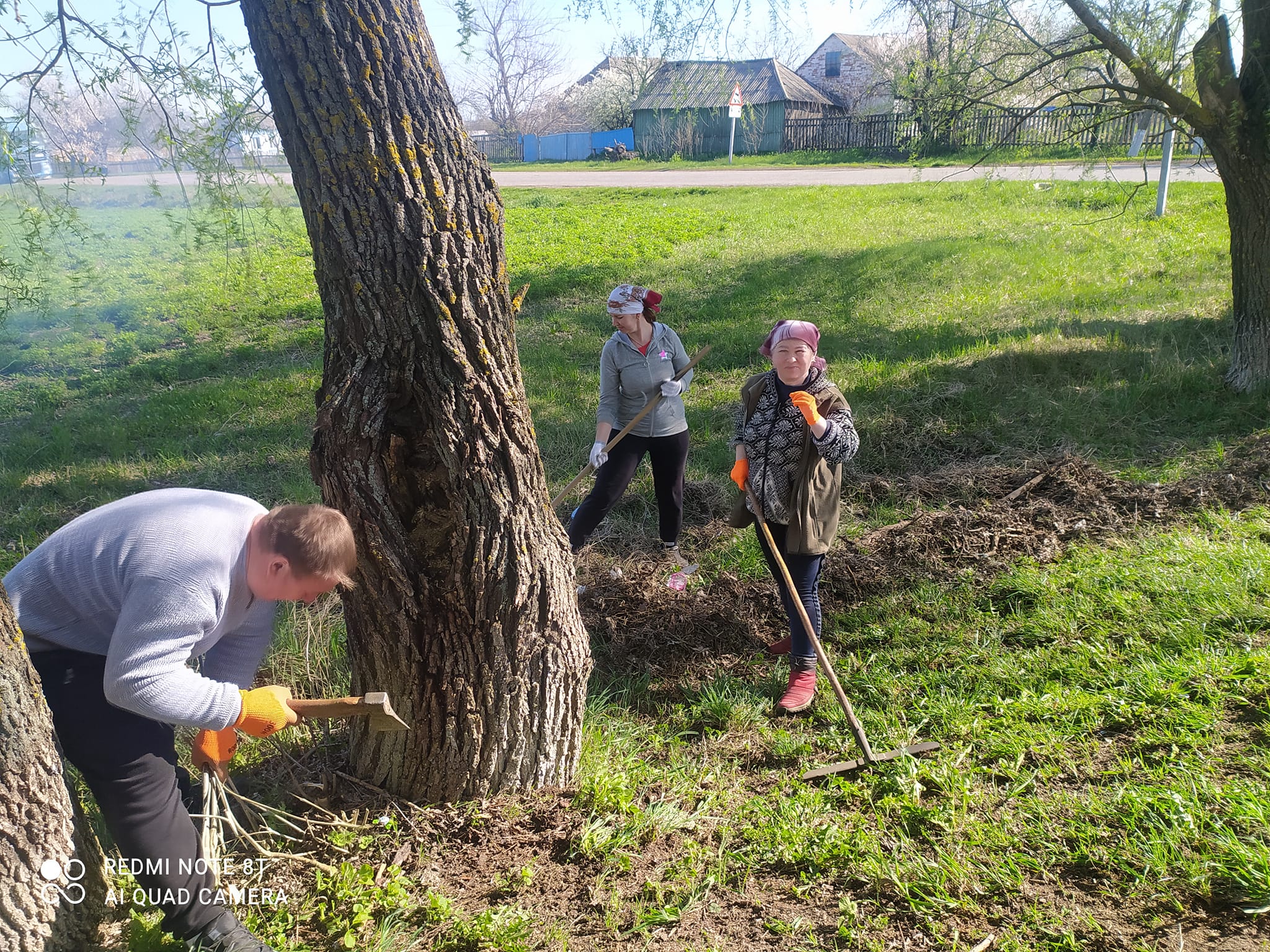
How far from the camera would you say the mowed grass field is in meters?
2.40

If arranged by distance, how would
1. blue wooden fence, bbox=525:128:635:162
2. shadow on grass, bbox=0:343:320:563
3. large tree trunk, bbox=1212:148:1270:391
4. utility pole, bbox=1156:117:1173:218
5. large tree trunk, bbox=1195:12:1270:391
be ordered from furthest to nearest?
blue wooden fence, bbox=525:128:635:162 → utility pole, bbox=1156:117:1173:218 → large tree trunk, bbox=1212:148:1270:391 → large tree trunk, bbox=1195:12:1270:391 → shadow on grass, bbox=0:343:320:563

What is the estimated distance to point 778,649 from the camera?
3.95 m

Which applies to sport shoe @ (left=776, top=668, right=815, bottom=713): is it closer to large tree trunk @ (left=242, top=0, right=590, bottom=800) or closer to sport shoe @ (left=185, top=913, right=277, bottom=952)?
large tree trunk @ (left=242, top=0, right=590, bottom=800)

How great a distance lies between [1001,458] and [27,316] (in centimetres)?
1190

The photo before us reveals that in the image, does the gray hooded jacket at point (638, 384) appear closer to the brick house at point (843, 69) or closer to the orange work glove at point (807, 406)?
the orange work glove at point (807, 406)

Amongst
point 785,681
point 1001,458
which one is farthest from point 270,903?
point 1001,458

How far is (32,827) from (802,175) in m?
22.0

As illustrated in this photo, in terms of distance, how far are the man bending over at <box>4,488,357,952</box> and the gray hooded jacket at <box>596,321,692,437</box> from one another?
7.96 feet

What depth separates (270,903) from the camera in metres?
2.42

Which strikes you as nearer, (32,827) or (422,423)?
(32,827)

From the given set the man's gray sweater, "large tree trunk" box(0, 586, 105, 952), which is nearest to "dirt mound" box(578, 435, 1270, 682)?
the man's gray sweater

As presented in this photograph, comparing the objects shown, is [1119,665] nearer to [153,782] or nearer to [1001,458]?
[1001,458]

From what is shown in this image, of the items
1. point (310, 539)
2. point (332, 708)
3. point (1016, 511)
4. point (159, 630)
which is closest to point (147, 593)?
point (159, 630)

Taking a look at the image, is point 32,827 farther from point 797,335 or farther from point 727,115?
point 727,115
